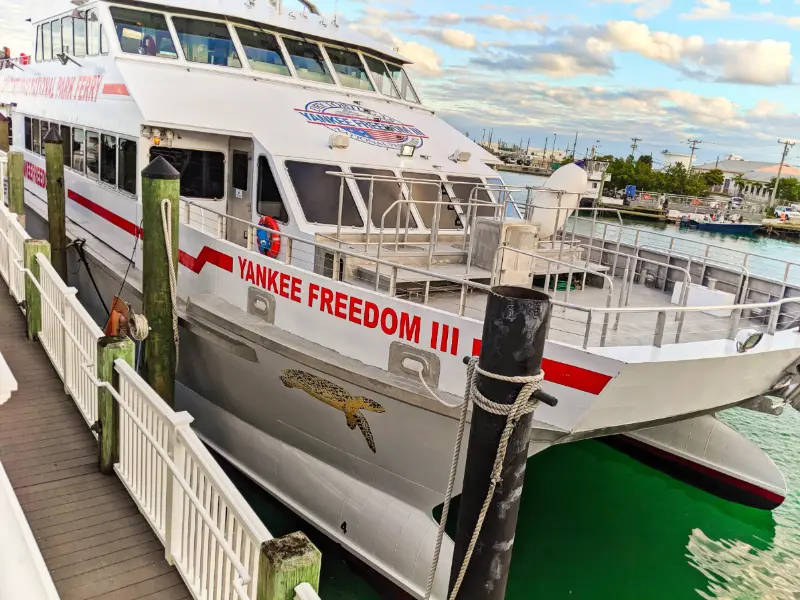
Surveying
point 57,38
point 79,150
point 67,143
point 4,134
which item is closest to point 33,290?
point 79,150

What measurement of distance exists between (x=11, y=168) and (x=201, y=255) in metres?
5.16

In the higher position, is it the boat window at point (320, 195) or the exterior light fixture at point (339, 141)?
the exterior light fixture at point (339, 141)

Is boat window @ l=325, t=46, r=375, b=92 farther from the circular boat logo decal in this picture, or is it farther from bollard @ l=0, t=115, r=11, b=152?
Answer: bollard @ l=0, t=115, r=11, b=152

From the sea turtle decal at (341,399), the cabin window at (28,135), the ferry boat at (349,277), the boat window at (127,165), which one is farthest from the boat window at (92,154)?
the sea turtle decal at (341,399)

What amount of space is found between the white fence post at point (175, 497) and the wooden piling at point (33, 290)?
3.47m

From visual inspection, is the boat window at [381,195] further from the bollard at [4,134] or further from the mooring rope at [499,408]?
the bollard at [4,134]

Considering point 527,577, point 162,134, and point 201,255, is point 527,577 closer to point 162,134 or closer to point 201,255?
point 201,255

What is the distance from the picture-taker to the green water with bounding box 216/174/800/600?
635 cm

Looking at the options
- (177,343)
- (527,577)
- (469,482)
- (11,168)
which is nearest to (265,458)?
(177,343)

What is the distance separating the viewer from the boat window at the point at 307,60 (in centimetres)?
877

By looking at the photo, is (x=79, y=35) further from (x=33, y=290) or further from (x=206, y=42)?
(x=33, y=290)

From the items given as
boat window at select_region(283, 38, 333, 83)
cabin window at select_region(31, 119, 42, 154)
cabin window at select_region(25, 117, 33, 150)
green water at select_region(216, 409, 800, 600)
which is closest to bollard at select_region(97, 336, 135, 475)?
green water at select_region(216, 409, 800, 600)

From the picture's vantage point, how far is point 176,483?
377cm

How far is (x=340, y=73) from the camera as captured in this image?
9070 mm
